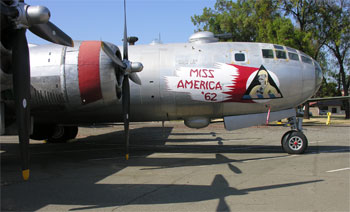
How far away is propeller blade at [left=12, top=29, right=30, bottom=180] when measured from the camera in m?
5.00

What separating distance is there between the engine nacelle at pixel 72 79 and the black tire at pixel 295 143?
6761mm

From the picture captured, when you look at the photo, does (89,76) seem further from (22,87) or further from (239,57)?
(239,57)

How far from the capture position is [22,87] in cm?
526

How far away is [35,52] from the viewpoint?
8812 millimetres

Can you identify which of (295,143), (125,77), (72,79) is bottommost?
(295,143)

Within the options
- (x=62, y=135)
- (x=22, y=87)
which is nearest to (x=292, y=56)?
(x=22, y=87)

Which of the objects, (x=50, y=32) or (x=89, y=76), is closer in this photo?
(x=50, y=32)

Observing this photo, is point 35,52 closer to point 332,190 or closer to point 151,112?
point 151,112

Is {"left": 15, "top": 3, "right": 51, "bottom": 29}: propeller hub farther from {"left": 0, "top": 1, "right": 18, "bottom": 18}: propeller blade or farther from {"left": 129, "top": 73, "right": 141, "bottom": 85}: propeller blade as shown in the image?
{"left": 129, "top": 73, "right": 141, "bottom": 85}: propeller blade

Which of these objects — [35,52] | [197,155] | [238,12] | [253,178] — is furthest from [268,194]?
[238,12]

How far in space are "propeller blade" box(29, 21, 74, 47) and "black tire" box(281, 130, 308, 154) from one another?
27.6 feet

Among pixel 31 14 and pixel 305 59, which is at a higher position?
pixel 31 14

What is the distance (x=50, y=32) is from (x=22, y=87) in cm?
138

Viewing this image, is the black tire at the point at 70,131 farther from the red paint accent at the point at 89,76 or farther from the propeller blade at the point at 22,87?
the propeller blade at the point at 22,87
